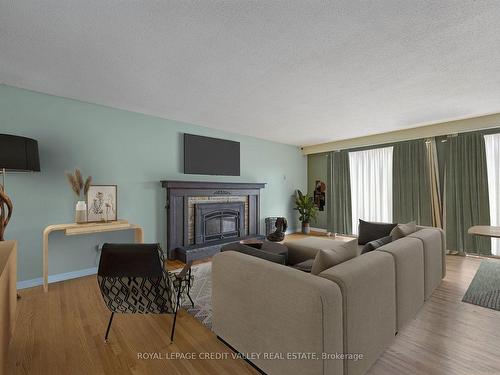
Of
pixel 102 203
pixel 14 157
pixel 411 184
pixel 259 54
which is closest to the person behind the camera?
pixel 259 54

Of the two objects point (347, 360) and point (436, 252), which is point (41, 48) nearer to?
point (347, 360)

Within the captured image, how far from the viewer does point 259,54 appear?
2186 millimetres

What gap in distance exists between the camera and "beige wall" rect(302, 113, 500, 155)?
4002 millimetres

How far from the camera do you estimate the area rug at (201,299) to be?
7.55 ft

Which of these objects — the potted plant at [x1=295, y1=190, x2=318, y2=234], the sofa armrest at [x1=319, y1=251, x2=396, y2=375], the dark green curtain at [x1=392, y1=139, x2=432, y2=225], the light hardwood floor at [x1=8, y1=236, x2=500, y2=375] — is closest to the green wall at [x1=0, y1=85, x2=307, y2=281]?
the light hardwood floor at [x1=8, y1=236, x2=500, y2=375]

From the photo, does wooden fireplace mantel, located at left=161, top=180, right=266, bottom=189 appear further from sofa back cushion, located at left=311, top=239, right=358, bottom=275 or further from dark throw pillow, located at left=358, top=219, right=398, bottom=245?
sofa back cushion, located at left=311, top=239, right=358, bottom=275

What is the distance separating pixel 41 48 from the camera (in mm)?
2088

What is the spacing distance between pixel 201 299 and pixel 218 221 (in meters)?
2.25

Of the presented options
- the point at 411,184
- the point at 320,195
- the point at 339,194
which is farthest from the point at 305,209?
the point at 411,184

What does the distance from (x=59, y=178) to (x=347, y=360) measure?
3824 mm

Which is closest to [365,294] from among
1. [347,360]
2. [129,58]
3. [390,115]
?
[347,360]

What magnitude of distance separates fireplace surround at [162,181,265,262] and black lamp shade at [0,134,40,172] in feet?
5.82

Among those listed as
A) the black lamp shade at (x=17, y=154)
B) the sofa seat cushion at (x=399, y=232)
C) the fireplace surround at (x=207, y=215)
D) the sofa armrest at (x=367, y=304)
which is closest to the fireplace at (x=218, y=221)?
the fireplace surround at (x=207, y=215)

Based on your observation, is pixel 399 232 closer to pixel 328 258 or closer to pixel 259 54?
pixel 328 258
